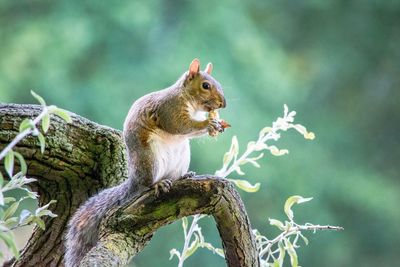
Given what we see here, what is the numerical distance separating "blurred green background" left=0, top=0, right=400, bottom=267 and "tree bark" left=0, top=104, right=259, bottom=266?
5.41 ft

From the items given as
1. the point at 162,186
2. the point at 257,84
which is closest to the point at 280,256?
the point at 162,186

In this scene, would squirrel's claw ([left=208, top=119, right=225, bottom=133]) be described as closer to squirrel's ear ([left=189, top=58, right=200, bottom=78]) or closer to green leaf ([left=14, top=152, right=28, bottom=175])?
squirrel's ear ([left=189, top=58, right=200, bottom=78])

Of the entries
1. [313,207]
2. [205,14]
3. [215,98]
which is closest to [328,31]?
[205,14]

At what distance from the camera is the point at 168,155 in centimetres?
141

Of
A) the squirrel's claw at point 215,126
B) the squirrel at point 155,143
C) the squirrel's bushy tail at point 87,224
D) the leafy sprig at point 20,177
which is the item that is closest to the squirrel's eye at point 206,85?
the squirrel at point 155,143

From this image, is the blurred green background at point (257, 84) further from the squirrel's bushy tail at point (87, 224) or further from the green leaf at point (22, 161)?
the green leaf at point (22, 161)

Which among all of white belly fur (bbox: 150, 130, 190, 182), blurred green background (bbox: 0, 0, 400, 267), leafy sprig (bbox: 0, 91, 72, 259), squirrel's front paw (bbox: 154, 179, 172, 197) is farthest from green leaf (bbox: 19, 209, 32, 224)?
blurred green background (bbox: 0, 0, 400, 267)

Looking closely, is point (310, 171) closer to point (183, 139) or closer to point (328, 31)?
point (328, 31)

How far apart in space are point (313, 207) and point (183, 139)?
209cm

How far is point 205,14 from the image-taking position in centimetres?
371

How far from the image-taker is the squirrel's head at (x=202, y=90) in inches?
59.3

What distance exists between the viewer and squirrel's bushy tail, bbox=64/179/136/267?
1.32 metres

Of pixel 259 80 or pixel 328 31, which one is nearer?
pixel 259 80

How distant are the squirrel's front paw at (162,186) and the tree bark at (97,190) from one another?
11 mm
